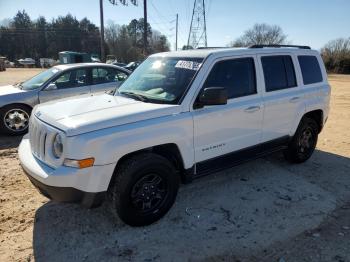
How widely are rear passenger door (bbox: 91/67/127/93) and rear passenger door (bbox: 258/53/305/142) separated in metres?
4.41

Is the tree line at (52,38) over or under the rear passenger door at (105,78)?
over

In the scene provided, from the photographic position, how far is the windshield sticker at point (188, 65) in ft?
14.0

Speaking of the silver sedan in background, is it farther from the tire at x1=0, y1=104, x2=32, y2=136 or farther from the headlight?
the headlight

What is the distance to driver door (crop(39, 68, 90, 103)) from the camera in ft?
26.4

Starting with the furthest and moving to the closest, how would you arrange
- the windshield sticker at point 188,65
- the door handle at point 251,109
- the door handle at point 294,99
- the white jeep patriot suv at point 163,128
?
the door handle at point 294,99 → the door handle at point 251,109 → the windshield sticker at point 188,65 → the white jeep patriot suv at point 163,128

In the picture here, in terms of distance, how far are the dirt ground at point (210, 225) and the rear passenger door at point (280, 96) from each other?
79 centimetres

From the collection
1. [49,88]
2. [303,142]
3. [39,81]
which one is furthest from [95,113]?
Result: [39,81]

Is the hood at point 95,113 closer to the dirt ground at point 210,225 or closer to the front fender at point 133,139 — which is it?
the front fender at point 133,139

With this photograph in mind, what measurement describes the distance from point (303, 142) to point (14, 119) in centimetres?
617

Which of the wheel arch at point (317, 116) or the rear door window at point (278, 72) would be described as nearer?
the rear door window at point (278, 72)

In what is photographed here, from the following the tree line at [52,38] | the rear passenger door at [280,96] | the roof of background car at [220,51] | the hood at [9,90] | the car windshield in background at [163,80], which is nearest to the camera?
the car windshield in background at [163,80]

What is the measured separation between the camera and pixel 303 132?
5.84m

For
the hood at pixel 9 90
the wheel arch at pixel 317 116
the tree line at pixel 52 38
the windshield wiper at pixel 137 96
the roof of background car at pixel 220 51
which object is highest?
the tree line at pixel 52 38

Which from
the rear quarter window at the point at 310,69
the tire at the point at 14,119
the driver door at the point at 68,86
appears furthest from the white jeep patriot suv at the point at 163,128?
the tire at the point at 14,119
